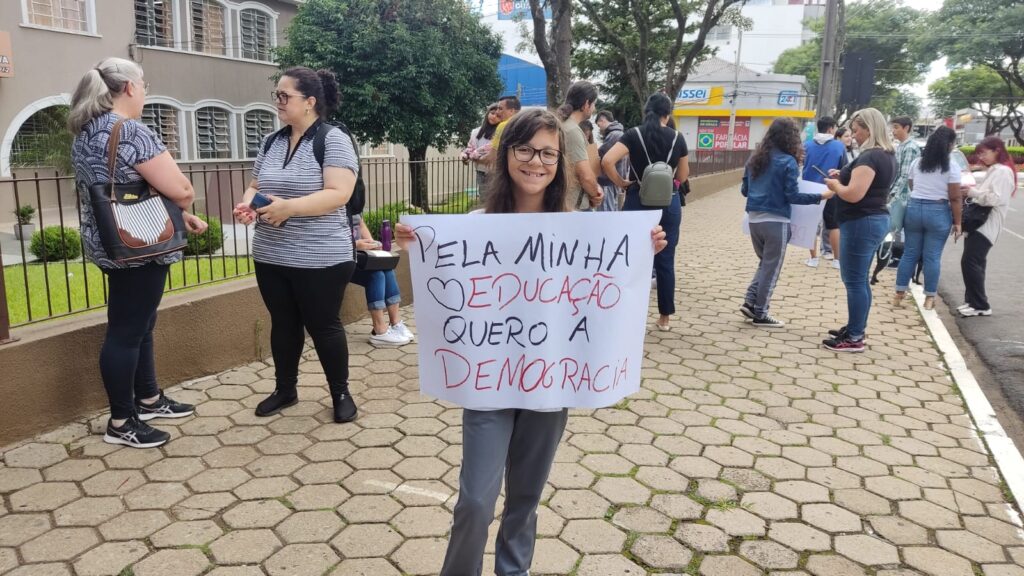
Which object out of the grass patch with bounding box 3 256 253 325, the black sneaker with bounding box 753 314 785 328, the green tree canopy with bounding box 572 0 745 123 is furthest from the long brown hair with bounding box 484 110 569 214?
the green tree canopy with bounding box 572 0 745 123

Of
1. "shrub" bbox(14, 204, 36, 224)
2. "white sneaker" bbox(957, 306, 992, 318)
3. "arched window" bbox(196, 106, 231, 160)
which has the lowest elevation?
"white sneaker" bbox(957, 306, 992, 318)

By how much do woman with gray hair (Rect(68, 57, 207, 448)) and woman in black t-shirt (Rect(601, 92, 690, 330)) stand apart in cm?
352

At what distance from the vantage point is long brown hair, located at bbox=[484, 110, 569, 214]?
7.66 ft

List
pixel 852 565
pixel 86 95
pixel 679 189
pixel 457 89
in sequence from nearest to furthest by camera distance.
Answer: pixel 852 565, pixel 86 95, pixel 679 189, pixel 457 89

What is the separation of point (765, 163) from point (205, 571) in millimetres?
5188

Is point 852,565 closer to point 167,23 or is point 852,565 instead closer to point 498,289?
point 498,289

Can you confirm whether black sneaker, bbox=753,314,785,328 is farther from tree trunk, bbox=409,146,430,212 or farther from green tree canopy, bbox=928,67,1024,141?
green tree canopy, bbox=928,67,1024,141

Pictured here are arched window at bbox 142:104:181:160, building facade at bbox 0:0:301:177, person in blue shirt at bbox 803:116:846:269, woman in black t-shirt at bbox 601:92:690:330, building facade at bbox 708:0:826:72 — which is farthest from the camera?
building facade at bbox 708:0:826:72

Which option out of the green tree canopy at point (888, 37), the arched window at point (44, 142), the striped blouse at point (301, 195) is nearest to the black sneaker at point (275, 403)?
the striped blouse at point (301, 195)

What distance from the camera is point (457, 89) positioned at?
17484mm

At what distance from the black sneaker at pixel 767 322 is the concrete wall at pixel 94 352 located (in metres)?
3.59

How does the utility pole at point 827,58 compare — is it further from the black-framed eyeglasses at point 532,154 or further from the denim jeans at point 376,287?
the black-framed eyeglasses at point 532,154

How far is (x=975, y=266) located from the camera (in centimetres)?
721

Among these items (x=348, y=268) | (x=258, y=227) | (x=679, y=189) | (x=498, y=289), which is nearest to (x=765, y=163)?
(x=679, y=189)
